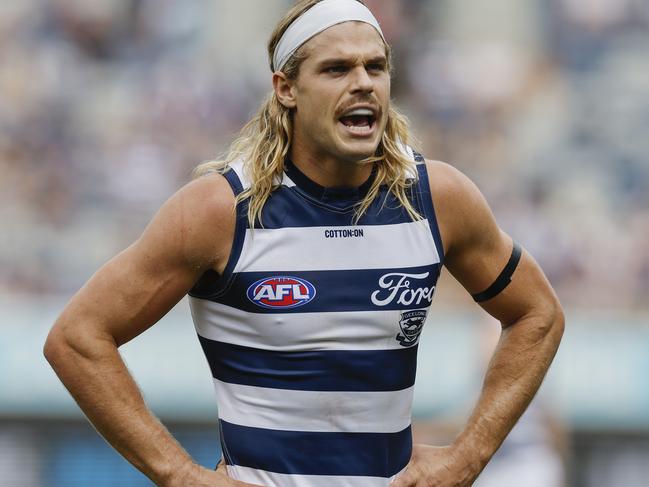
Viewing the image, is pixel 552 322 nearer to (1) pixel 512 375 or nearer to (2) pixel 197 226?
(1) pixel 512 375

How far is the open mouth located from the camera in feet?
13.3

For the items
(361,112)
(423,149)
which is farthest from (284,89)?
(423,149)

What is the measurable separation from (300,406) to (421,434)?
4292 millimetres

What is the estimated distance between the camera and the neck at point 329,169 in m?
4.19

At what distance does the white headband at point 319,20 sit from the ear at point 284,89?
35 millimetres

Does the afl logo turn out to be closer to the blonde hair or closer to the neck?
the blonde hair

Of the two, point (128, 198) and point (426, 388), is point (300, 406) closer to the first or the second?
point (426, 388)

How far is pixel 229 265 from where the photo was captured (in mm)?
4039

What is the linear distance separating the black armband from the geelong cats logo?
349 mm

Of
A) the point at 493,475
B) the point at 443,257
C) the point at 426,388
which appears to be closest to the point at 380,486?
the point at 443,257

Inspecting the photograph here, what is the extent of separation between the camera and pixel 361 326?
4.08m

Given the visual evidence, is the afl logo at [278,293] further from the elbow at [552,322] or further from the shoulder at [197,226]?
the elbow at [552,322]

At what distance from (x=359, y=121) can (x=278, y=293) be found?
0.61 meters

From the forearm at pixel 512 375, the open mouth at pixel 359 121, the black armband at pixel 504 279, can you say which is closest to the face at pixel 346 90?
the open mouth at pixel 359 121
